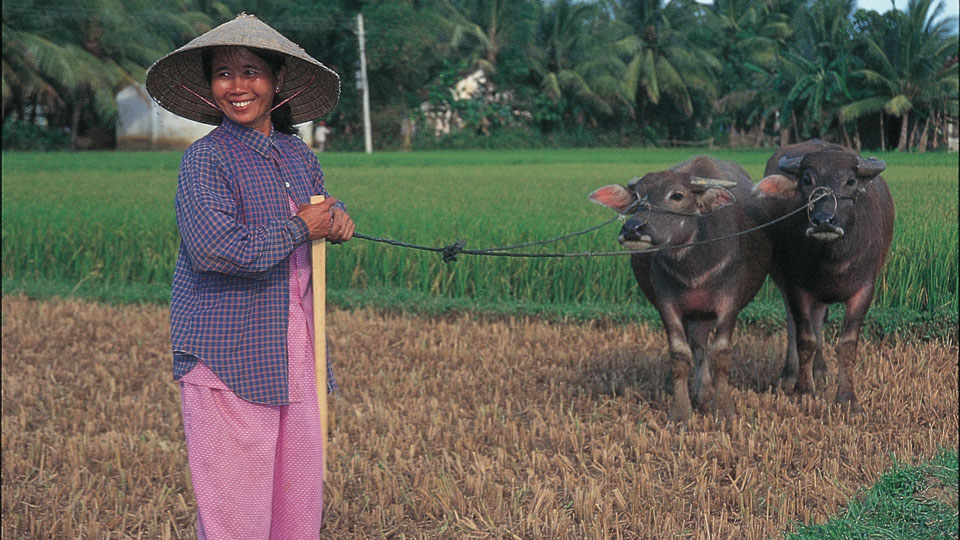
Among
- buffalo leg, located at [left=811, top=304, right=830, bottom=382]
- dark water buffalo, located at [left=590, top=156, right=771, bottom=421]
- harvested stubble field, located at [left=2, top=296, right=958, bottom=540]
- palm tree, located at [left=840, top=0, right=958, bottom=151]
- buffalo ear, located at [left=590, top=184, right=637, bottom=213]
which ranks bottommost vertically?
harvested stubble field, located at [left=2, top=296, right=958, bottom=540]

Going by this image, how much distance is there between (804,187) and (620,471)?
144 cm

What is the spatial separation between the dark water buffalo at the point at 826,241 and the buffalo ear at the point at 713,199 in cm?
24

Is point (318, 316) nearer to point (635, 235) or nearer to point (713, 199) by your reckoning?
point (635, 235)

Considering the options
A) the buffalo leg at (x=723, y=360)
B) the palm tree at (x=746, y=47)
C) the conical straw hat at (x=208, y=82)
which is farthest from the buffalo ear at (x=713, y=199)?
the palm tree at (x=746, y=47)

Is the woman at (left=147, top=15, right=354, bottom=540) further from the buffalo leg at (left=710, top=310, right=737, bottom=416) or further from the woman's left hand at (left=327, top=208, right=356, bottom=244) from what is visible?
the buffalo leg at (left=710, top=310, right=737, bottom=416)

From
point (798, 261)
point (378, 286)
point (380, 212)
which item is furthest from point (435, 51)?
point (798, 261)

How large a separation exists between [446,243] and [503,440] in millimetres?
3418

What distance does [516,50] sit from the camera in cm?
2980

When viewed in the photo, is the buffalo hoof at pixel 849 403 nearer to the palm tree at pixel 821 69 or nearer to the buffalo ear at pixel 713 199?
the buffalo ear at pixel 713 199

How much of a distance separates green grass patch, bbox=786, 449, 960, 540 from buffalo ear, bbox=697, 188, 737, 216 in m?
1.15

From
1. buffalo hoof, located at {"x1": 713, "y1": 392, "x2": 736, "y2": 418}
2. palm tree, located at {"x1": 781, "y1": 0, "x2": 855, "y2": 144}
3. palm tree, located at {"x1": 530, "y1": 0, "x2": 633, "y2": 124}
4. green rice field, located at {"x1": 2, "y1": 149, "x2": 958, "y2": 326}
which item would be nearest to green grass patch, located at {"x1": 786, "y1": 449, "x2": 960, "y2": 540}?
buffalo hoof, located at {"x1": 713, "y1": 392, "x2": 736, "y2": 418}

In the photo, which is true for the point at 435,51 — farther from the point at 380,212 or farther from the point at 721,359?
A: the point at 721,359

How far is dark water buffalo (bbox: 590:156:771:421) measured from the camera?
145 inches

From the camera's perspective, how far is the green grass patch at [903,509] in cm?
271
